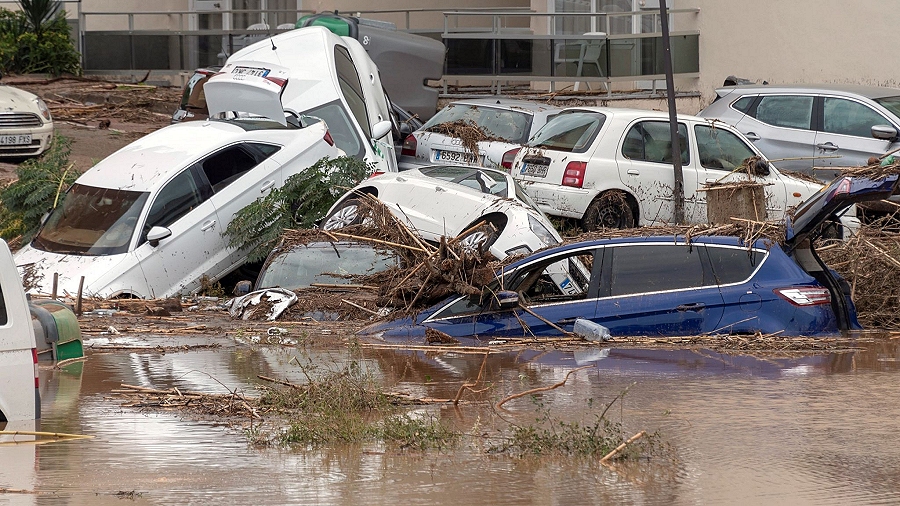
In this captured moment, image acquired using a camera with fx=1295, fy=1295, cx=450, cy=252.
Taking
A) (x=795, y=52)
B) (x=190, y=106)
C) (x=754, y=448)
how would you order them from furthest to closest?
(x=795, y=52) → (x=190, y=106) → (x=754, y=448)

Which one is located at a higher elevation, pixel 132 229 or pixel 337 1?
pixel 337 1

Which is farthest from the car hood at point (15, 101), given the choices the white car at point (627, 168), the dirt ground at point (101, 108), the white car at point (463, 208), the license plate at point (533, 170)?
the license plate at point (533, 170)

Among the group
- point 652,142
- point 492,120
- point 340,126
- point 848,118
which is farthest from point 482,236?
point 848,118

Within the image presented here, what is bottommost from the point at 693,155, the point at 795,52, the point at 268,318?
the point at 268,318

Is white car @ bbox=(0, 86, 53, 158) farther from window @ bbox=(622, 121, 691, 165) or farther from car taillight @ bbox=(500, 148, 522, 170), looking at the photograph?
window @ bbox=(622, 121, 691, 165)

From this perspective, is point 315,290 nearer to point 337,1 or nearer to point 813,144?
point 813,144

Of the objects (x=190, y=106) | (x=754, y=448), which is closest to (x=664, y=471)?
(x=754, y=448)

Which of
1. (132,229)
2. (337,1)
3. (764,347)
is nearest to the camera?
(764,347)

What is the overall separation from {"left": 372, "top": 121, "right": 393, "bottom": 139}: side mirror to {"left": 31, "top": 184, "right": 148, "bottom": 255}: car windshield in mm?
3627

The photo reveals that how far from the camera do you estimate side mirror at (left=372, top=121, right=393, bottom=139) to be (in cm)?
1639

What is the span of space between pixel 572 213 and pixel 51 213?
5856mm

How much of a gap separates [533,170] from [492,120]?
254 cm

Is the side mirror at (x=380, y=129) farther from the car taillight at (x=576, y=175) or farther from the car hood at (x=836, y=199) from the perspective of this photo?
the car hood at (x=836, y=199)

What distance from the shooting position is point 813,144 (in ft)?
58.1
